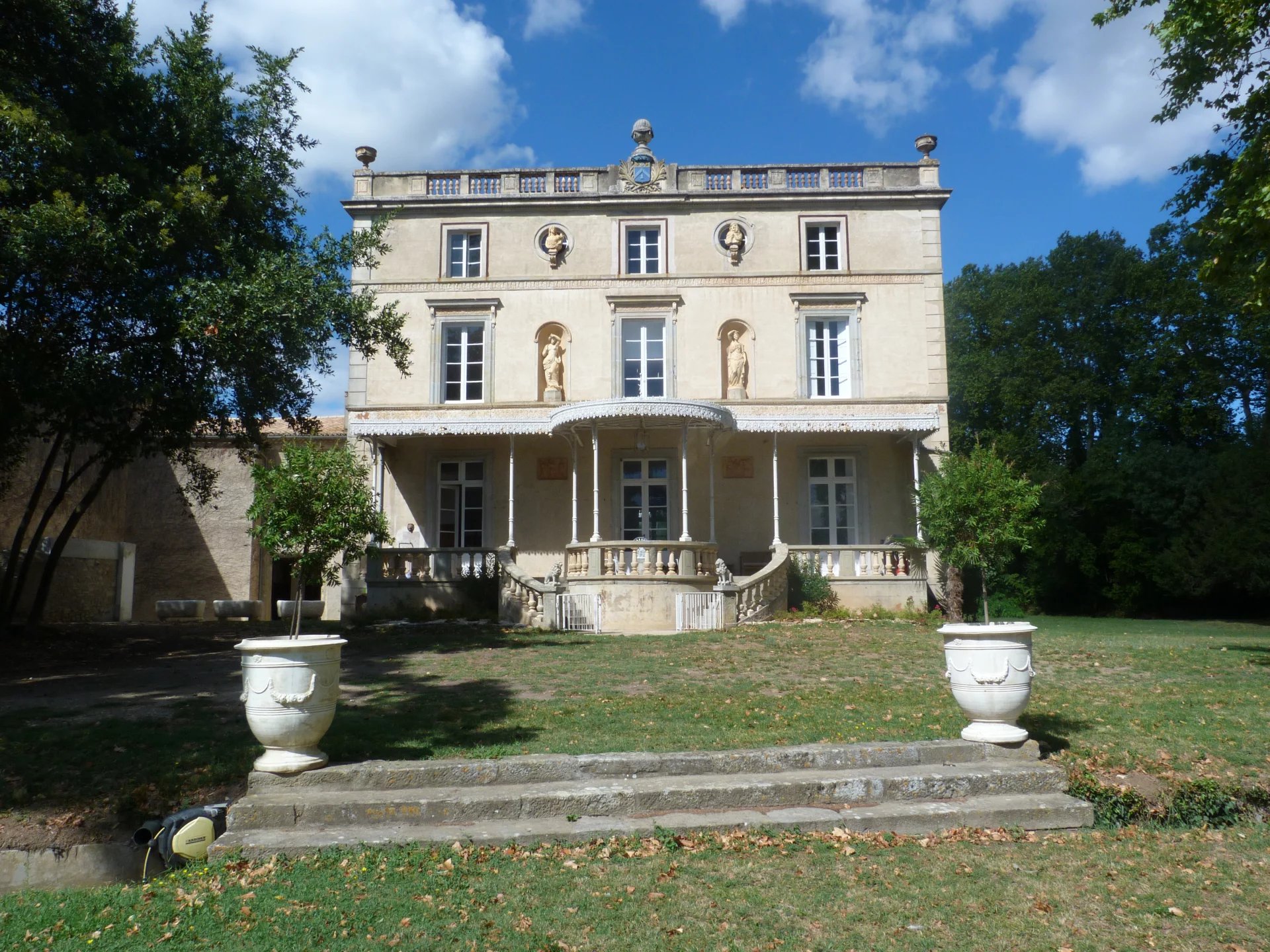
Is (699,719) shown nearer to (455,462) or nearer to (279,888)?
(279,888)

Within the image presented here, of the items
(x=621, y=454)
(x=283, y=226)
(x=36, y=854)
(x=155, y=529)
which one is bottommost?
(x=36, y=854)

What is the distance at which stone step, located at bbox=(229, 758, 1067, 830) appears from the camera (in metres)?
5.45

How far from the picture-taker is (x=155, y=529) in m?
22.8

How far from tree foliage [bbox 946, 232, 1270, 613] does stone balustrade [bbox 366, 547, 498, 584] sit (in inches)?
495

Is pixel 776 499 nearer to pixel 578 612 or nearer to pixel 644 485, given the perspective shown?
pixel 644 485

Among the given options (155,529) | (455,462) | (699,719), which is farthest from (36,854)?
(155,529)

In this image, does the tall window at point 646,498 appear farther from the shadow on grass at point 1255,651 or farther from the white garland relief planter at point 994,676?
the white garland relief planter at point 994,676

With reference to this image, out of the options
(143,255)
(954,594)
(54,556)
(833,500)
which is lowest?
(954,594)

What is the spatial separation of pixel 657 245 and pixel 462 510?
298 inches

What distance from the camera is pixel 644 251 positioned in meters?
20.8

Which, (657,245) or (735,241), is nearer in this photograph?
(735,241)

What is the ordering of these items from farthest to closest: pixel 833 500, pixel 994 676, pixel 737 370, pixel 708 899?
1. pixel 737 370
2. pixel 833 500
3. pixel 994 676
4. pixel 708 899

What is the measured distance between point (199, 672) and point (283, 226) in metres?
7.70

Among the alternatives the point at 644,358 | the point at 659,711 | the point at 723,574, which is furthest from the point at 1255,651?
the point at 644,358
